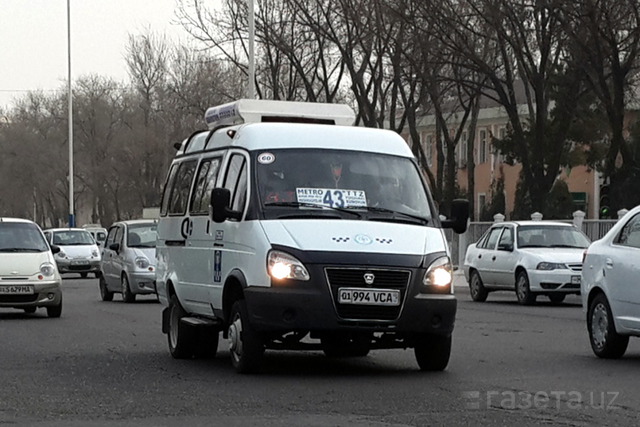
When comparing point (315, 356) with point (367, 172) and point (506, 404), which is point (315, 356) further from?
point (506, 404)

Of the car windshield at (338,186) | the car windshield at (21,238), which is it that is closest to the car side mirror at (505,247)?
the car windshield at (21,238)

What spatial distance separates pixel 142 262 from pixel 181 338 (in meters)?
15.6

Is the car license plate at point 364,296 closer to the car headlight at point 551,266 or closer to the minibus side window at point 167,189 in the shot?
the minibus side window at point 167,189

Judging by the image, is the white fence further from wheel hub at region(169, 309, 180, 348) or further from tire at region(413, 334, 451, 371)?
tire at region(413, 334, 451, 371)

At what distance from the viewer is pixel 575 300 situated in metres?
31.2

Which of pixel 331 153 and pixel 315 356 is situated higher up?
pixel 331 153

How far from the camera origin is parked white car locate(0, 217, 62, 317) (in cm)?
2473

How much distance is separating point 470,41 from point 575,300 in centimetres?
1864

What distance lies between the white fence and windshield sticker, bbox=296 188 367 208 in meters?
22.7

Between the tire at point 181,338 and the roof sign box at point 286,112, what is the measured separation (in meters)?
2.01

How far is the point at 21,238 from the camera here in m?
26.0

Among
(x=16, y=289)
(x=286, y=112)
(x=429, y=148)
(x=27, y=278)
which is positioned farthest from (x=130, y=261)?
(x=429, y=148)

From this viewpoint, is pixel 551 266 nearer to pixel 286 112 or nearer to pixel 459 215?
pixel 286 112

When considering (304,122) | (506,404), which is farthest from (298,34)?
(506,404)
